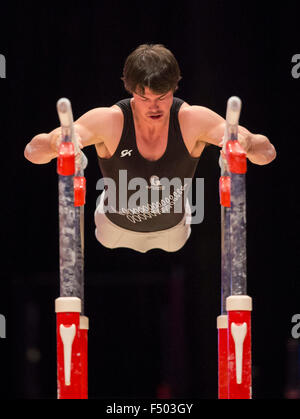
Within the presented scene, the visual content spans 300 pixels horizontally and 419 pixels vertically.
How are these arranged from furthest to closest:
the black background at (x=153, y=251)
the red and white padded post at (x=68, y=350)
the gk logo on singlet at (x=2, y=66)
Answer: the black background at (x=153, y=251)
the gk logo on singlet at (x=2, y=66)
the red and white padded post at (x=68, y=350)

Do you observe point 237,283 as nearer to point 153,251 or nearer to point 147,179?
point 147,179

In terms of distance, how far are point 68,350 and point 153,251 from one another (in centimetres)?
236

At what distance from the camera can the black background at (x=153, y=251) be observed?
3793 millimetres

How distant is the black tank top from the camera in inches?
109

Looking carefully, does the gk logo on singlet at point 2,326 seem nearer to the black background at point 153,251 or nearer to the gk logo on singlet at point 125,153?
the black background at point 153,251

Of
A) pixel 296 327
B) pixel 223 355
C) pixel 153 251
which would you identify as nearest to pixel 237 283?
pixel 223 355

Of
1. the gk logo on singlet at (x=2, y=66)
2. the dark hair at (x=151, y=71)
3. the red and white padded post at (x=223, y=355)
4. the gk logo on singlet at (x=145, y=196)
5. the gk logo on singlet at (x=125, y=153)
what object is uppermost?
the gk logo on singlet at (x=2, y=66)

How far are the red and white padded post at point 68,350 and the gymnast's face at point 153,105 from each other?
767 millimetres

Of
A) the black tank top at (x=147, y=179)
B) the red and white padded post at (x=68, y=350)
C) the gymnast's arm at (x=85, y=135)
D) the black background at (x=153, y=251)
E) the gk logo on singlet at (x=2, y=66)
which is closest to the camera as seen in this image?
the red and white padded post at (x=68, y=350)

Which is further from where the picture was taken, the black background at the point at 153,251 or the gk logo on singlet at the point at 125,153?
the black background at the point at 153,251

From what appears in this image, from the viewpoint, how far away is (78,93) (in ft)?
12.7

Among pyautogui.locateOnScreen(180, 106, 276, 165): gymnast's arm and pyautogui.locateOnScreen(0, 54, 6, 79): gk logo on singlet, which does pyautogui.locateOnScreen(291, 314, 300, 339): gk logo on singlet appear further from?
pyautogui.locateOnScreen(0, 54, 6, 79): gk logo on singlet

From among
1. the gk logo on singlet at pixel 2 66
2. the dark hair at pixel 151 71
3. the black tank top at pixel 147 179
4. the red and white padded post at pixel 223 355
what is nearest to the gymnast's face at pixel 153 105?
the dark hair at pixel 151 71

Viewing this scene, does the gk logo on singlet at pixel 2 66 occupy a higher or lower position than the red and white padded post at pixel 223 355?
higher
